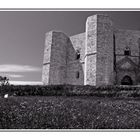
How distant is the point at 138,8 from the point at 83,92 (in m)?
6.85

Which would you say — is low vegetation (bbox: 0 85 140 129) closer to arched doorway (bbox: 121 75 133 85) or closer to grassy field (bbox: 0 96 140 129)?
grassy field (bbox: 0 96 140 129)

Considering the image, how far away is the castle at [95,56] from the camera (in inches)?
765

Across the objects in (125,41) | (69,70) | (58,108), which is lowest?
(58,108)

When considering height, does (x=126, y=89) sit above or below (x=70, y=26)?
below

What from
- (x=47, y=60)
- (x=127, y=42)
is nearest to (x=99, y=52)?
(x=127, y=42)

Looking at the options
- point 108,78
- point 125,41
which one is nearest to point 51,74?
point 108,78

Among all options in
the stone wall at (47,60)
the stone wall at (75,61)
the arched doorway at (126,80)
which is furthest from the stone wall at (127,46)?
the stone wall at (47,60)

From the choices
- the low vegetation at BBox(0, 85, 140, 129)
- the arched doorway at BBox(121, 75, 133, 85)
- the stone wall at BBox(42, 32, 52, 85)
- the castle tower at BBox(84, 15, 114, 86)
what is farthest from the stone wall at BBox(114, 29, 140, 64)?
the low vegetation at BBox(0, 85, 140, 129)

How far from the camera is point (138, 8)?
6.48 meters

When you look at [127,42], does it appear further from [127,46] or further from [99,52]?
[99,52]

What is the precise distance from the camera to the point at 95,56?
765 inches

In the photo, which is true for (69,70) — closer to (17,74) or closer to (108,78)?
(108,78)

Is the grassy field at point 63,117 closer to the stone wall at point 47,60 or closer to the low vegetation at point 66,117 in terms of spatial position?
the low vegetation at point 66,117
